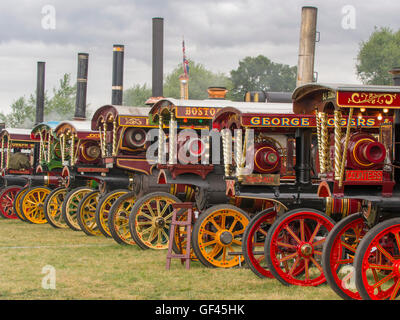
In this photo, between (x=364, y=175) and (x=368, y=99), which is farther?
(x=364, y=175)

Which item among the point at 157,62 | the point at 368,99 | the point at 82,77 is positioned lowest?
the point at 368,99

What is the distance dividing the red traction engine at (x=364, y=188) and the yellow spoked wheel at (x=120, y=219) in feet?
16.3

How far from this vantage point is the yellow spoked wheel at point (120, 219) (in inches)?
451

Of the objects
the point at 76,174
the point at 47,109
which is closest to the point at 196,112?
the point at 76,174

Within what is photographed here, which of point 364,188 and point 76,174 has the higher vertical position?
point 364,188

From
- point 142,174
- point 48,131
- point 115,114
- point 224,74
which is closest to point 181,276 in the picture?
point 142,174

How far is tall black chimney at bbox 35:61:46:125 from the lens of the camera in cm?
2759

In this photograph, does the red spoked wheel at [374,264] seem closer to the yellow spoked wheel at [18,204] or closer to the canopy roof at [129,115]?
the canopy roof at [129,115]

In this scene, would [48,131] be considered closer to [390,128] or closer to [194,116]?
[194,116]

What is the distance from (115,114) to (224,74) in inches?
2341

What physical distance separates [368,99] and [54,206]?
10177 mm

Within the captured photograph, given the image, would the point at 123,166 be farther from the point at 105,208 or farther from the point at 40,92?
the point at 40,92

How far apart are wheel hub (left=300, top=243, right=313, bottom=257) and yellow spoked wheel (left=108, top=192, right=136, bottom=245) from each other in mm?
4471

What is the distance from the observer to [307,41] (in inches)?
519
